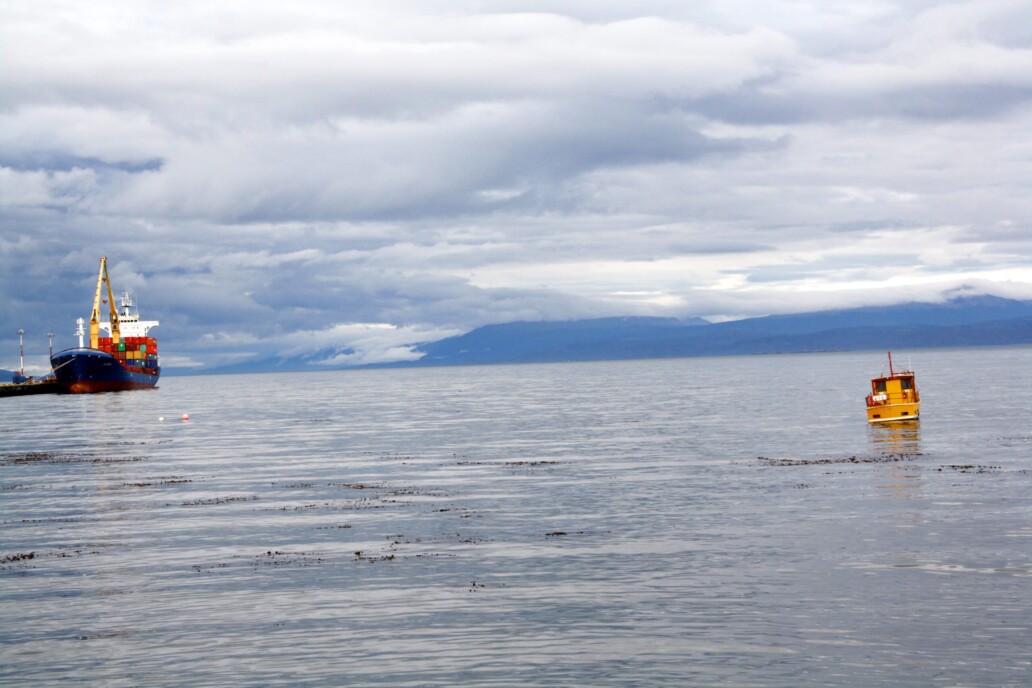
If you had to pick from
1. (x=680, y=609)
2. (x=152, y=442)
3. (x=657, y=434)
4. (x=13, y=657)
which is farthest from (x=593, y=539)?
(x=152, y=442)

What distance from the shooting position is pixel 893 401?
305 feet

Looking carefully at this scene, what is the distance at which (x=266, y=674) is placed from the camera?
2419 centimetres

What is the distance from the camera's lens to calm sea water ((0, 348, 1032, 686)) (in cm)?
2458

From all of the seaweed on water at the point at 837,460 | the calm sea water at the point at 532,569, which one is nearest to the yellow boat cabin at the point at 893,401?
the calm sea water at the point at 532,569

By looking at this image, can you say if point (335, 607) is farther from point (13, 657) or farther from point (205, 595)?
point (13, 657)

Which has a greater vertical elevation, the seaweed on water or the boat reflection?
the seaweed on water

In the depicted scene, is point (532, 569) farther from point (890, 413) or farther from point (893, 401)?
point (893, 401)

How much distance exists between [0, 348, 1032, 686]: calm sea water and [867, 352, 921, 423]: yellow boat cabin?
16.8 meters

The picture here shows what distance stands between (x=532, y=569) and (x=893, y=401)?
66.8 metres

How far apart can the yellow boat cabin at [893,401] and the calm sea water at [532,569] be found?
16.8 m

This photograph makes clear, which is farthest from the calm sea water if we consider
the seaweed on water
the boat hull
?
the boat hull

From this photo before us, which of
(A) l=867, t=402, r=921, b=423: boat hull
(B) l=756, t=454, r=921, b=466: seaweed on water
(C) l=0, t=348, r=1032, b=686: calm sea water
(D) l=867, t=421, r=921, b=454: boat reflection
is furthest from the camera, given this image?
(A) l=867, t=402, r=921, b=423: boat hull

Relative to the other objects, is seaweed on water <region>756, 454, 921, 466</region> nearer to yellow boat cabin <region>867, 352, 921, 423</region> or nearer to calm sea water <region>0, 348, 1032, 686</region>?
calm sea water <region>0, 348, 1032, 686</region>

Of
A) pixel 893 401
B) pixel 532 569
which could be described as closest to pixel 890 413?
pixel 893 401
